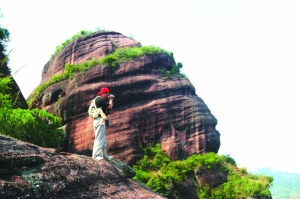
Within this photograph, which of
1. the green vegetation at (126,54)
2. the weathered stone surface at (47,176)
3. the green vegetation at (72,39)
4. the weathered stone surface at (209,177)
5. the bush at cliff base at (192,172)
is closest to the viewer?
the weathered stone surface at (47,176)

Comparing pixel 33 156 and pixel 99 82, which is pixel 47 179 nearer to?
pixel 33 156

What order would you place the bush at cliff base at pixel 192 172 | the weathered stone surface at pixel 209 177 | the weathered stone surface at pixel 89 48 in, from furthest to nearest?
the weathered stone surface at pixel 89 48 < the weathered stone surface at pixel 209 177 < the bush at cliff base at pixel 192 172

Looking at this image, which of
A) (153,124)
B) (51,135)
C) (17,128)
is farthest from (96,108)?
(153,124)

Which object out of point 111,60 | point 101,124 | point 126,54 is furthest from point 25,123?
point 126,54

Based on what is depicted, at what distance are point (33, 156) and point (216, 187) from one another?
1609 cm

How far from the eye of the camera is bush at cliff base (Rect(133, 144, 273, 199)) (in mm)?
16891

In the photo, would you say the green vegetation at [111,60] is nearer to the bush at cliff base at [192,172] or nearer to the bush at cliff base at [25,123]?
the bush at cliff base at [25,123]

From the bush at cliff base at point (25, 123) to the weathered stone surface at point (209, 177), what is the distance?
976 centimetres

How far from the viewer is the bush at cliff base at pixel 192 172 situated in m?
16.9

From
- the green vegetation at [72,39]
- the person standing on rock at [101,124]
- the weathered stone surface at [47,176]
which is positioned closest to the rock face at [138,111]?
the green vegetation at [72,39]

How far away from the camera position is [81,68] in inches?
903

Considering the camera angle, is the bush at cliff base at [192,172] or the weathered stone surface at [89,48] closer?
the bush at cliff base at [192,172]

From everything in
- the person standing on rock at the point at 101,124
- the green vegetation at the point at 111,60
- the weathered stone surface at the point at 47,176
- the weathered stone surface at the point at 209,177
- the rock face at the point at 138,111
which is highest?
the green vegetation at the point at 111,60

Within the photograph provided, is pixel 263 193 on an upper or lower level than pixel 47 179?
lower
